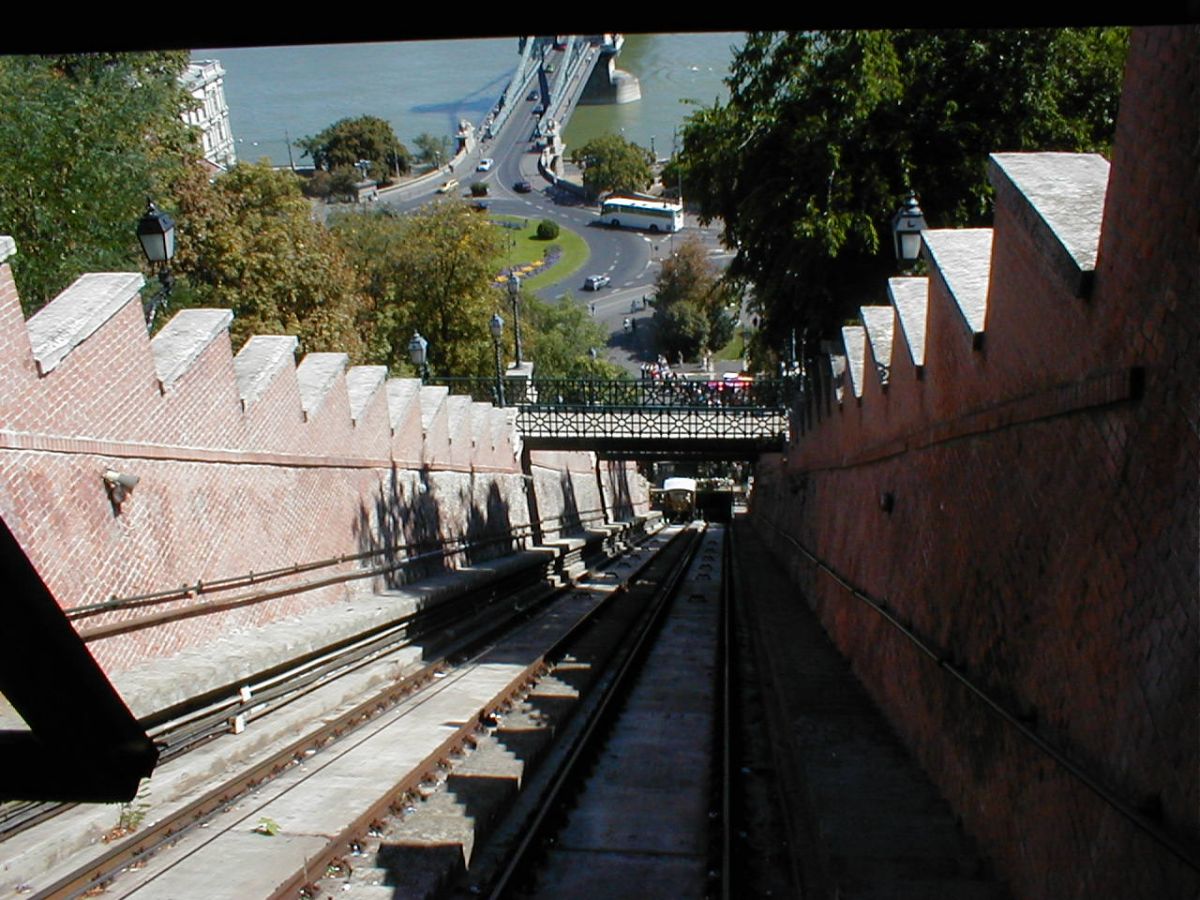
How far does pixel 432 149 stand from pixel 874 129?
99472 mm

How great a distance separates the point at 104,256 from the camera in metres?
16.2

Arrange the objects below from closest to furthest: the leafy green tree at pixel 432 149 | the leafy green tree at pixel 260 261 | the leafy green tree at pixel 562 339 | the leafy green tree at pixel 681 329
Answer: the leafy green tree at pixel 260 261
the leafy green tree at pixel 562 339
the leafy green tree at pixel 681 329
the leafy green tree at pixel 432 149

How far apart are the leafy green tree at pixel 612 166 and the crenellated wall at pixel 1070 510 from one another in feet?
331

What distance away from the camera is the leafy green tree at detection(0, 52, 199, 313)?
15609 mm

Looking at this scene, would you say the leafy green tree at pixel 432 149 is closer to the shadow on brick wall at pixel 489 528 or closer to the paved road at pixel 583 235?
the paved road at pixel 583 235

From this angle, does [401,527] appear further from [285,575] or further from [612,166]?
[612,166]

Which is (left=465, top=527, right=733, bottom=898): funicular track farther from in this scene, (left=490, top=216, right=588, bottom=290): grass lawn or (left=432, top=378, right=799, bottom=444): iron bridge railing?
(left=490, top=216, right=588, bottom=290): grass lawn

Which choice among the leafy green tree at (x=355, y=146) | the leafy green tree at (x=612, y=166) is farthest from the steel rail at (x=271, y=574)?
the leafy green tree at (x=612, y=166)

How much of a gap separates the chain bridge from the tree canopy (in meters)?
7.99

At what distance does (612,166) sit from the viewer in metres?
108

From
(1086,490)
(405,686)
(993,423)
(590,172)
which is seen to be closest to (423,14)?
(1086,490)

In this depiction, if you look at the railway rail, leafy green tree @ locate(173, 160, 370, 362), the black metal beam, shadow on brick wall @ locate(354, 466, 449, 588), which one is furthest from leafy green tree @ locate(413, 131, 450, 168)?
the black metal beam

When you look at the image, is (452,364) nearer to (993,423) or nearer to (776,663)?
(776,663)

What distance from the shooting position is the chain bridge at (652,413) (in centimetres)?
2961
